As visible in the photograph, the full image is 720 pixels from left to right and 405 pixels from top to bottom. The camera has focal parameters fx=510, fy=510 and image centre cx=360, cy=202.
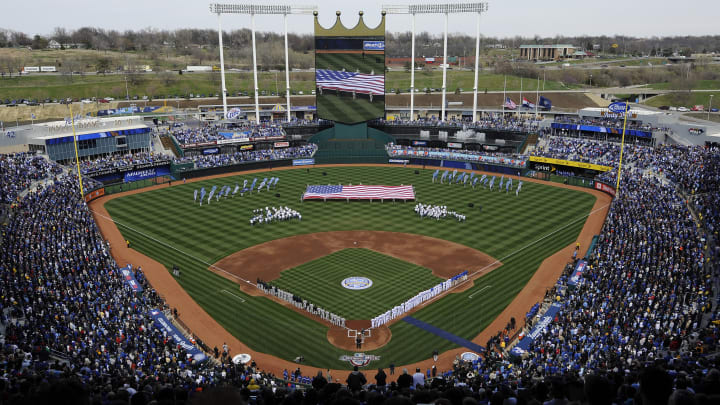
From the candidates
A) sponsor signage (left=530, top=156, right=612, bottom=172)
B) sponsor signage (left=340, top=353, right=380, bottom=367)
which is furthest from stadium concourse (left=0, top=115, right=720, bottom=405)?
sponsor signage (left=530, top=156, right=612, bottom=172)

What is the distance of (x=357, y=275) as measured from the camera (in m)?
38.5

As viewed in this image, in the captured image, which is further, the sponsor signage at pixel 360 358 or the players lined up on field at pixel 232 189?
the players lined up on field at pixel 232 189

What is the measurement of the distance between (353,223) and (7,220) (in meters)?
29.8

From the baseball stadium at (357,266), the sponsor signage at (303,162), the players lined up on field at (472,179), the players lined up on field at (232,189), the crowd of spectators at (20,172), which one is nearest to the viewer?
the baseball stadium at (357,266)

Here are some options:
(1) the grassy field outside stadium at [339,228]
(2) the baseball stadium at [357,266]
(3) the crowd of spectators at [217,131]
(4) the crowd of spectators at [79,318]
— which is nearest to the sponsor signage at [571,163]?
(2) the baseball stadium at [357,266]

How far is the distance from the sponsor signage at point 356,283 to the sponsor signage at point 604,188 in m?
36.9

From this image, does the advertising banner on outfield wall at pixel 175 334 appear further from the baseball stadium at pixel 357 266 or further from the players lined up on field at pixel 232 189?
the players lined up on field at pixel 232 189

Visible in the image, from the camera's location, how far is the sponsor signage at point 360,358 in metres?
27.6

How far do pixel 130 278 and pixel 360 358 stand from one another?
18609 mm

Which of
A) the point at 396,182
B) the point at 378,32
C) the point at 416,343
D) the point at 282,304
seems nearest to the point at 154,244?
the point at 282,304

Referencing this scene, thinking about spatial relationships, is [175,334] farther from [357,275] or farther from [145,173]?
[145,173]

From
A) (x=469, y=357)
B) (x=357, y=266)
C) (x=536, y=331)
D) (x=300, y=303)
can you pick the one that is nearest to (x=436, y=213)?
(x=357, y=266)

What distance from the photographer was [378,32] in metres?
79.7

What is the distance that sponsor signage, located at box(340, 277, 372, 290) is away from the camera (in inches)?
1433
